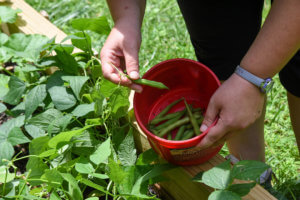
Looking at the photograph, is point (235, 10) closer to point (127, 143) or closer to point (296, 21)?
point (296, 21)

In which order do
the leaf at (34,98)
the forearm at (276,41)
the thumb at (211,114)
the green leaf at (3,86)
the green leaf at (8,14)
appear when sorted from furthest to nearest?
the green leaf at (8,14) < the green leaf at (3,86) < the leaf at (34,98) < the thumb at (211,114) < the forearm at (276,41)

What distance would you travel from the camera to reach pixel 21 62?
1.50 m

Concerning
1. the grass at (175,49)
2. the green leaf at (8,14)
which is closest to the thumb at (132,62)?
the grass at (175,49)

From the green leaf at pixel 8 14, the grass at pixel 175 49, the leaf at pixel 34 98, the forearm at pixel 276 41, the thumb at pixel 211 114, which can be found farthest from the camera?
the green leaf at pixel 8 14

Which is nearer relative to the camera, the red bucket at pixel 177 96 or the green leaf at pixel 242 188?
the green leaf at pixel 242 188

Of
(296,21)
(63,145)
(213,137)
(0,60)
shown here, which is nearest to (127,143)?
(63,145)

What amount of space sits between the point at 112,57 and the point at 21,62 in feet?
1.86

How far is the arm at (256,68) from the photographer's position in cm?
80

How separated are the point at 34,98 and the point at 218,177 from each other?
2.34ft

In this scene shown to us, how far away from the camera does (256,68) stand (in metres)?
0.86

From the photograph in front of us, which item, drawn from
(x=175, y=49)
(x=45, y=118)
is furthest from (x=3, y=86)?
(x=175, y=49)

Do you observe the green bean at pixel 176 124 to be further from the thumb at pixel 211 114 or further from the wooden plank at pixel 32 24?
the wooden plank at pixel 32 24

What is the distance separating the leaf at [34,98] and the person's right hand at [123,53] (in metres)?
0.31

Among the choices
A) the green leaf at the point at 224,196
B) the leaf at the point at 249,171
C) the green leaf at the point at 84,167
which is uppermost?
the leaf at the point at 249,171
